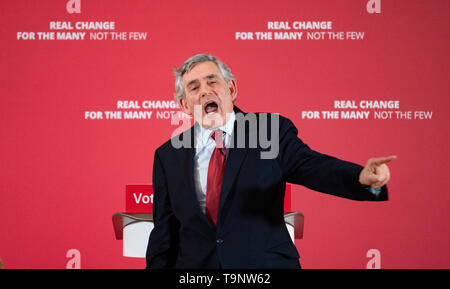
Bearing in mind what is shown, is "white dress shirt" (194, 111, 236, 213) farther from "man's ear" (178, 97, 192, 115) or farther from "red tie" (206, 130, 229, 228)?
"man's ear" (178, 97, 192, 115)

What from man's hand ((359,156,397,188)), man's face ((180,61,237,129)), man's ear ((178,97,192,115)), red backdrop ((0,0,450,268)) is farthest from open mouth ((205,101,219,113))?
red backdrop ((0,0,450,268))

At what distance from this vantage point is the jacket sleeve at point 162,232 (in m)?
1.28

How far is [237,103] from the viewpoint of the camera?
3.17 metres

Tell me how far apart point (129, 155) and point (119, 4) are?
1.12 metres

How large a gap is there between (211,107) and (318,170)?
1.43 ft

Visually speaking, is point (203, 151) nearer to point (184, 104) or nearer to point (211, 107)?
point (211, 107)

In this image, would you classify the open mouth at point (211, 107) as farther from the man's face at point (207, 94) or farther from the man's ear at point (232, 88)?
the man's ear at point (232, 88)

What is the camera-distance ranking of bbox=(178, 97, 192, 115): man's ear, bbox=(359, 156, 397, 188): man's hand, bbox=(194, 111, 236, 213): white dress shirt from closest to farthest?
bbox=(359, 156, 397, 188): man's hand, bbox=(194, 111, 236, 213): white dress shirt, bbox=(178, 97, 192, 115): man's ear

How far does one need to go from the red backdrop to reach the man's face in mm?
1669

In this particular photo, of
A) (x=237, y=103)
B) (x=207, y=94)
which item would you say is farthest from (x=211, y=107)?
(x=237, y=103)

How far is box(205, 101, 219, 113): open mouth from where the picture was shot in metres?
1.43

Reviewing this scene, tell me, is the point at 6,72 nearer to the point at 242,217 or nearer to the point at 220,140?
the point at 220,140

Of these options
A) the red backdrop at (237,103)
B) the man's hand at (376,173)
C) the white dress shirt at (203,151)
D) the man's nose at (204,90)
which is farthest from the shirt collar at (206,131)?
the red backdrop at (237,103)

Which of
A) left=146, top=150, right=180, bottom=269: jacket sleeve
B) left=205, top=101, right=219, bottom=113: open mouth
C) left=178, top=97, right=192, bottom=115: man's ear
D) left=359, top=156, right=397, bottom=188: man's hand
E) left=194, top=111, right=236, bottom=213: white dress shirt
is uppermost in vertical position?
left=178, top=97, right=192, bottom=115: man's ear
